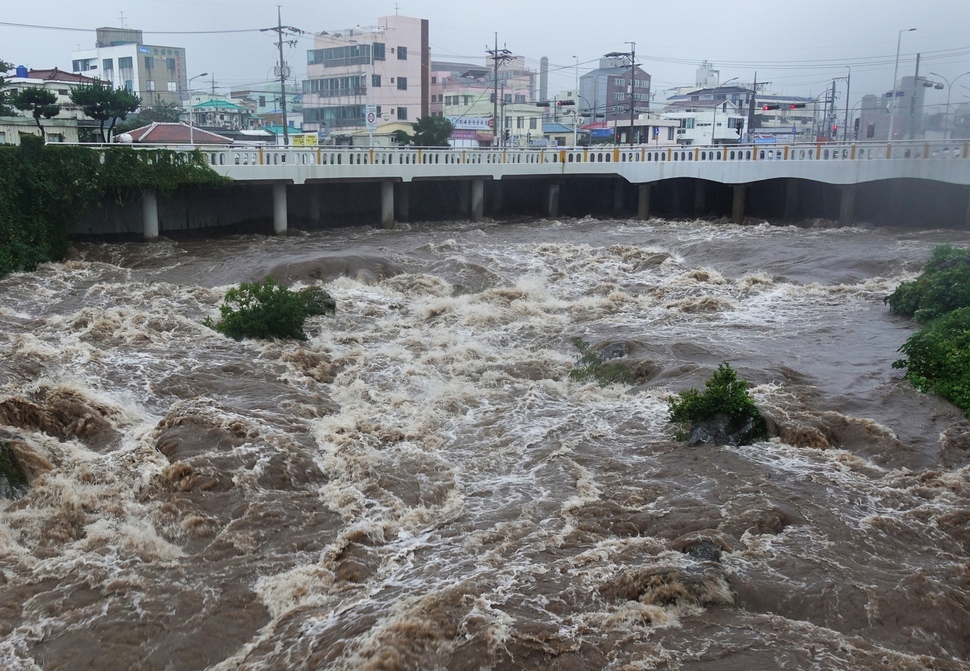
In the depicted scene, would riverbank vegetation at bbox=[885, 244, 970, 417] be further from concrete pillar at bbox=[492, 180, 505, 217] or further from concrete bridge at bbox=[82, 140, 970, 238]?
concrete pillar at bbox=[492, 180, 505, 217]

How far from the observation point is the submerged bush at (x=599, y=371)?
49.4ft

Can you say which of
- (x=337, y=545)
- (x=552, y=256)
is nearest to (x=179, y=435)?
(x=337, y=545)

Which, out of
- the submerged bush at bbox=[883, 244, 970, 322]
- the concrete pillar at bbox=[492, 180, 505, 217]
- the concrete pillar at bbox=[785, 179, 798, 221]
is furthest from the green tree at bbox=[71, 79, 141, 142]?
the submerged bush at bbox=[883, 244, 970, 322]

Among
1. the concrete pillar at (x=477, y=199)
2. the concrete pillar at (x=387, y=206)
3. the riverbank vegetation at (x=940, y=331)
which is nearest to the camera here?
the riverbank vegetation at (x=940, y=331)

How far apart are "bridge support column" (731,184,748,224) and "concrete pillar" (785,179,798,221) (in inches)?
66.6

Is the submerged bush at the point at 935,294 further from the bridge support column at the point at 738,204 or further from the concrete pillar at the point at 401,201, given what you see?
the concrete pillar at the point at 401,201

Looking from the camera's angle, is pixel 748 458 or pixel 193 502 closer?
pixel 193 502

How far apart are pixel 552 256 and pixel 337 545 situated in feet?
62.5

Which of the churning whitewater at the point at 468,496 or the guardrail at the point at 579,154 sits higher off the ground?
the guardrail at the point at 579,154

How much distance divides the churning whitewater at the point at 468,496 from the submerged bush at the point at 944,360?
26cm

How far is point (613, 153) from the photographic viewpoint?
38531mm

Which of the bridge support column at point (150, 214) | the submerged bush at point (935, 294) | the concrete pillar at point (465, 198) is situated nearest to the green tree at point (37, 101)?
the bridge support column at point (150, 214)

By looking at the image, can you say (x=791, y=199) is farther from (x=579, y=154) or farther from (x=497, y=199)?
(x=497, y=199)

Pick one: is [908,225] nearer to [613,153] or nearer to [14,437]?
[613,153]
